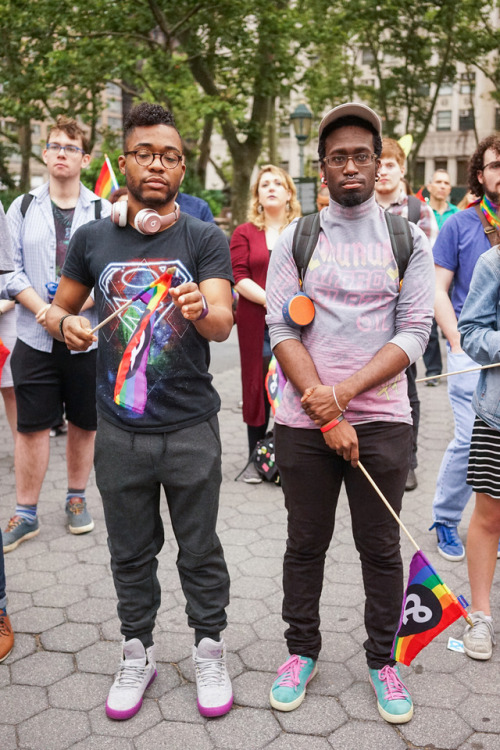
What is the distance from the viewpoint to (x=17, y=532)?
4332 mm

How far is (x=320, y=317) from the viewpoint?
2.71 metres

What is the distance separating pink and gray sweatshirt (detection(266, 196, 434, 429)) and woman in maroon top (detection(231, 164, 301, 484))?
240 cm

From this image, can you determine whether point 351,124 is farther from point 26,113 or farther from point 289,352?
point 26,113

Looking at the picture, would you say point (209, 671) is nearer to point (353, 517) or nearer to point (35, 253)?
point (353, 517)

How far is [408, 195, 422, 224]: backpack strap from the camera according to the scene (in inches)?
200

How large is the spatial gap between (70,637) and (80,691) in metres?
0.42

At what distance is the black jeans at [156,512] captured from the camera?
8.89 ft

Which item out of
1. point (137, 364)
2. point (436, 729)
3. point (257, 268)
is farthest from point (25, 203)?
point (436, 729)

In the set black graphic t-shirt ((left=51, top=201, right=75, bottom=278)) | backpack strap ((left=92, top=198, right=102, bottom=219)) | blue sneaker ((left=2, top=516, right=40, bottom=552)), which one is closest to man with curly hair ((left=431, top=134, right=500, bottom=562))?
backpack strap ((left=92, top=198, right=102, bottom=219))

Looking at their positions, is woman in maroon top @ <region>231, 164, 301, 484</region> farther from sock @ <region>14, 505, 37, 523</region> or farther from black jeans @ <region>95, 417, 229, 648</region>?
black jeans @ <region>95, 417, 229, 648</region>

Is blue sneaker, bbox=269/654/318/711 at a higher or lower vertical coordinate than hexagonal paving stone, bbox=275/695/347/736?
higher

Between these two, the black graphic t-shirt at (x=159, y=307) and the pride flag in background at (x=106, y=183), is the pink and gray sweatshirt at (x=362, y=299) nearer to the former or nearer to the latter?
the black graphic t-shirt at (x=159, y=307)

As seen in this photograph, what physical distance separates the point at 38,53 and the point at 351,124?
13395mm

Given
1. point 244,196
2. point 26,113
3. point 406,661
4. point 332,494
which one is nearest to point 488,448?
point 332,494
